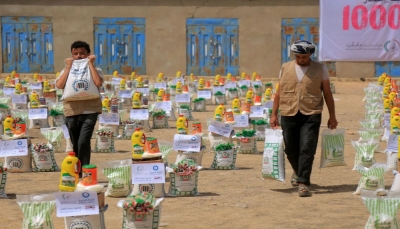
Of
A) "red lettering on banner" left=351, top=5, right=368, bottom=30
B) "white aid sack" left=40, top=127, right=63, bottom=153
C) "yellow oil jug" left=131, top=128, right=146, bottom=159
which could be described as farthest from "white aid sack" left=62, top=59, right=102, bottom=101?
"red lettering on banner" left=351, top=5, right=368, bottom=30

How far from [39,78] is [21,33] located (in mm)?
7434

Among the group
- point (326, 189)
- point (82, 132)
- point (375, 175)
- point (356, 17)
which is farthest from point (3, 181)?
point (356, 17)

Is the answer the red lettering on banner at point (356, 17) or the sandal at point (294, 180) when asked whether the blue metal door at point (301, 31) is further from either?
the sandal at point (294, 180)

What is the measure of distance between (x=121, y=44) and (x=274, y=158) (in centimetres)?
2093

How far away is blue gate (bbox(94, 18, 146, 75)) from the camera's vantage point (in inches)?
1218

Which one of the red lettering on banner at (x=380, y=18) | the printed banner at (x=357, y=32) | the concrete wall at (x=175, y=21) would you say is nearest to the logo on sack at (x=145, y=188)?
the printed banner at (x=357, y=32)

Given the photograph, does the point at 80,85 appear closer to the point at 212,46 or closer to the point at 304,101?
the point at 304,101

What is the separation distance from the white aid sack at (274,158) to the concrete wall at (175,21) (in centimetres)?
1960

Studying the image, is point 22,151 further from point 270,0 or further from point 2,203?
point 270,0

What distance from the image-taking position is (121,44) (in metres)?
31.1

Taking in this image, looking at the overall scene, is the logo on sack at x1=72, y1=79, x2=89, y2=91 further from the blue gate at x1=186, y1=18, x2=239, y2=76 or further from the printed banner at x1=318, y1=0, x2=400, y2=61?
the blue gate at x1=186, y1=18, x2=239, y2=76

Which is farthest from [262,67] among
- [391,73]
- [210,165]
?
[210,165]

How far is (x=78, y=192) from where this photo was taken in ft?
24.9

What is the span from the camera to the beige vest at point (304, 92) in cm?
1033
